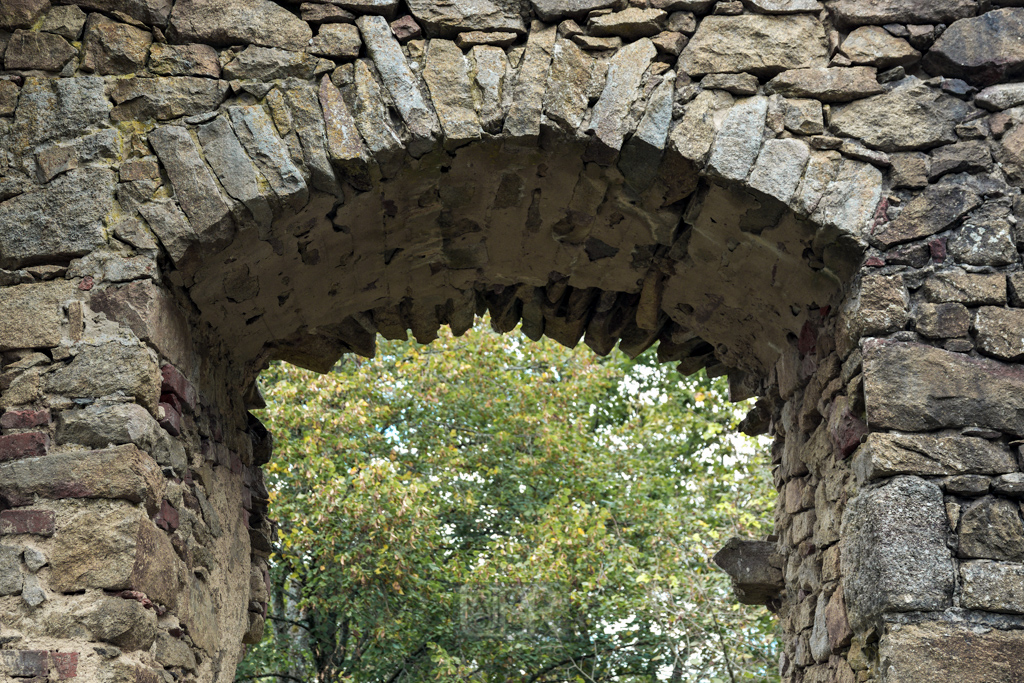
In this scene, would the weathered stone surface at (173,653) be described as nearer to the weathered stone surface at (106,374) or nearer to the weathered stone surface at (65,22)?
the weathered stone surface at (106,374)

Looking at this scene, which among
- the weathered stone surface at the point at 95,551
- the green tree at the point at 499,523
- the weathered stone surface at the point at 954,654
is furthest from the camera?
the green tree at the point at 499,523

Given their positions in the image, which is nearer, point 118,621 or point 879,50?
point 118,621

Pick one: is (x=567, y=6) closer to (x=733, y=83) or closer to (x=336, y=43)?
(x=733, y=83)

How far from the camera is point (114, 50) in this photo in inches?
114

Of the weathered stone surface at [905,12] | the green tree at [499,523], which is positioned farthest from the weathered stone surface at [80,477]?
the green tree at [499,523]

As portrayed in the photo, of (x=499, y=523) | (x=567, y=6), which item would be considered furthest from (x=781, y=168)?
(x=499, y=523)

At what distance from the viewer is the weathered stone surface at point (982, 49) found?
9.45ft

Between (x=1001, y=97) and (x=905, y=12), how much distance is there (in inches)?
15.9

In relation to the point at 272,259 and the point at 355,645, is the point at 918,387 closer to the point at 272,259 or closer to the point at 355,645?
the point at 272,259

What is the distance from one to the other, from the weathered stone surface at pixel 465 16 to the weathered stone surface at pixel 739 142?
29.4 inches

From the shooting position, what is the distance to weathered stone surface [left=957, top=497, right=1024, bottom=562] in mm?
2439

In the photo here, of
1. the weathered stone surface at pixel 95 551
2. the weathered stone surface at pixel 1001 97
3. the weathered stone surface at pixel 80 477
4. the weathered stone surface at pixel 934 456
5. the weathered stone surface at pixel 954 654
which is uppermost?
the weathered stone surface at pixel 1001 97

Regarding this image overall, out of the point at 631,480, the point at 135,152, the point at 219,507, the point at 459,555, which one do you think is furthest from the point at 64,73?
the point at 631,480

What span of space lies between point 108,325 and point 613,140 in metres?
1.60
